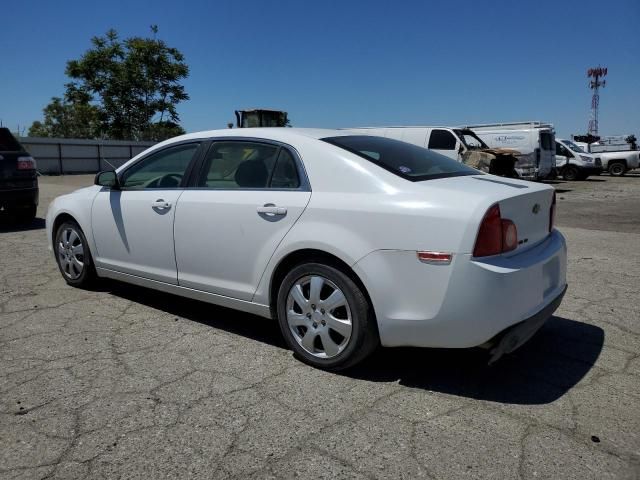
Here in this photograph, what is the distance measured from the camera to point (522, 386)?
292 cm

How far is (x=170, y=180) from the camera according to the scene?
4.03 metres

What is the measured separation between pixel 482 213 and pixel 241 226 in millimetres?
1521

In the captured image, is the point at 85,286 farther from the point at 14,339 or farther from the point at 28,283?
the point at 14,339

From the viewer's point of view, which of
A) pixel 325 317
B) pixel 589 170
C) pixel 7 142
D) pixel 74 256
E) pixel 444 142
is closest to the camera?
pixel 325 317

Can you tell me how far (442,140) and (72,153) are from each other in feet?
67.6

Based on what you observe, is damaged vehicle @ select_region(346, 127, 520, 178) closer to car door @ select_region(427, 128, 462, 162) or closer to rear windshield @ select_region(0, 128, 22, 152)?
car door @ select_region(427, 128, 462, 162)

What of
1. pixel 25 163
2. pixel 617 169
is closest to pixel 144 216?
pixel 25 163

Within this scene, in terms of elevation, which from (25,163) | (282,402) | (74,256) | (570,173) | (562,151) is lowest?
(282,402)

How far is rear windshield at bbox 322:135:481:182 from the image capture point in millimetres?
3086

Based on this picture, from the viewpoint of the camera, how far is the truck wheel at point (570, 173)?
72.4ft

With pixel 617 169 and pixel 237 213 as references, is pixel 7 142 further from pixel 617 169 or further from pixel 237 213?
pixel 617 169

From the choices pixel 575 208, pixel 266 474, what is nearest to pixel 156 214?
pixel 266 474

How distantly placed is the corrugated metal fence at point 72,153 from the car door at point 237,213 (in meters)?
23.7

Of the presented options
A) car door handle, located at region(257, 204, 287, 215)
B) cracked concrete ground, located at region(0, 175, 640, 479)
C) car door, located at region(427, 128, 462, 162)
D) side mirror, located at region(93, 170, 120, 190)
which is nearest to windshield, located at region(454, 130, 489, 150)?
car door, located at region(427, 128, 462, 162)
